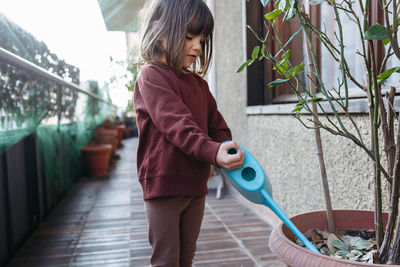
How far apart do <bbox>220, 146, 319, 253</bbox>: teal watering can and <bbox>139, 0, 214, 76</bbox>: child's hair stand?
385 millimetres

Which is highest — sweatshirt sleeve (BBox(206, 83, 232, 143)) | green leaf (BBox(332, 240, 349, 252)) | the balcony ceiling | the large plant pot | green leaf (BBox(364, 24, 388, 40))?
the balcony ceiling

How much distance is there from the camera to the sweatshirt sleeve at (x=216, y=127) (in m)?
1.25

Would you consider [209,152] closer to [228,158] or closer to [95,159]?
[228,158]

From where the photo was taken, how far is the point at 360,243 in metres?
0.90

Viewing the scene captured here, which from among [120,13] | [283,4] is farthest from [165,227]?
[120,13]

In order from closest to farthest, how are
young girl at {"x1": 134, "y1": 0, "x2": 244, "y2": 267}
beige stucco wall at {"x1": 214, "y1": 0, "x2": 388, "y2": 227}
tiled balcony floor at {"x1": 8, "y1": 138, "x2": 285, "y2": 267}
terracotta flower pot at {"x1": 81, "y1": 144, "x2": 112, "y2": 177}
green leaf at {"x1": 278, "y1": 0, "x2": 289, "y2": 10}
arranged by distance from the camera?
green leaf at {"x1": 278, "y1": 0, "x2": 289, "y2": 10} < young girl at {"x1": 134, "y1": 0, "x2": 244, "y2": 267} < beige stucco wall at {"x1": 214, "y1": 0, "x2": 388, "y2": 227} < tiled balcony floor at {"x1": 8, "y1": 138, "x2": 285, "y2": 267} < terracotta flower pot at {"x1": 81, "y1": 144, "x2": 112, "y2": 177}

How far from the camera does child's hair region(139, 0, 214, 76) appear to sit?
1.10m

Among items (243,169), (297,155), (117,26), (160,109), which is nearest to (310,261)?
(243,169)

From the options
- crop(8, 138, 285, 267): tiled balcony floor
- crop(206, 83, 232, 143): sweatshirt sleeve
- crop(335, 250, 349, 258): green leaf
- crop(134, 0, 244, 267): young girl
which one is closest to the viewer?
crop(335, 250, 349, 258): green leaf

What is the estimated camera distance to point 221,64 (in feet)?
10.6

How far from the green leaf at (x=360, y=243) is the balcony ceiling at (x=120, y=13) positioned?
11.0ft

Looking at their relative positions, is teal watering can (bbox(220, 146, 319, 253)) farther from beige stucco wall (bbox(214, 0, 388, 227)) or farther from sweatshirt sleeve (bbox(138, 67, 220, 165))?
beige stucco wall (bbox(214, 0, 388, 227))

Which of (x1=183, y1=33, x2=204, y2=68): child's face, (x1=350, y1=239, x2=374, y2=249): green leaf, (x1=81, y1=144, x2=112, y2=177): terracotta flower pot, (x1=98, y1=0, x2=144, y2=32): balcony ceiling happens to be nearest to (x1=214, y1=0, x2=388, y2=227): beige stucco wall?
(x1=350, y1=239, x2=374, y2=249): green leaf

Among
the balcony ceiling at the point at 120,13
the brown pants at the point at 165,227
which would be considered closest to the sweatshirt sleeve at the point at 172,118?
the brown pants at the point at 165,227
